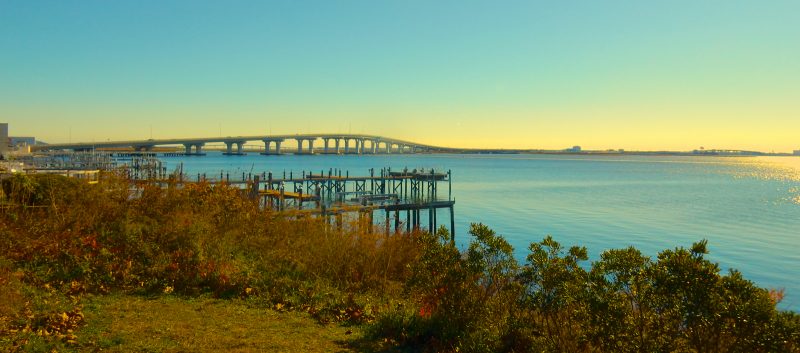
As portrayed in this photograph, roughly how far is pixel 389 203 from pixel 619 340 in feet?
90.3

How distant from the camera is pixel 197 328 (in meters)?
7.97

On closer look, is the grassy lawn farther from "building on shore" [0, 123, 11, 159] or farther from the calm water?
"building on shore" [0, 123, 11, 159]

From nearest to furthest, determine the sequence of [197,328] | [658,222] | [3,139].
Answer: [197,328] < [658,222] < [3,139]

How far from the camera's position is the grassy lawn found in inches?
282

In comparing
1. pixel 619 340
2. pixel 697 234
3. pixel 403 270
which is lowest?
pixel 697 234

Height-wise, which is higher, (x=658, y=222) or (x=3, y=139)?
(x=3, y=139)

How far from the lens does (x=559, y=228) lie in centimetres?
3688

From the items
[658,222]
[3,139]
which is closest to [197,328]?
[658,222]

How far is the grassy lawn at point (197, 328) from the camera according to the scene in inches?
282

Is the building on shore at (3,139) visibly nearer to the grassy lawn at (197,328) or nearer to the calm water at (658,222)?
the calm water at (658,222)

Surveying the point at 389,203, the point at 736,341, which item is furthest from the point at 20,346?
the point at 389,203

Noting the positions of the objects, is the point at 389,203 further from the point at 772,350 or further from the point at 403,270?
the point at 772,350

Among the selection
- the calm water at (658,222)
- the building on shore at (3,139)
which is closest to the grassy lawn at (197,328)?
the calm water at (658,222)

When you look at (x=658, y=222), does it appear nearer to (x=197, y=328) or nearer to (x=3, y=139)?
(x=197, y=328)
